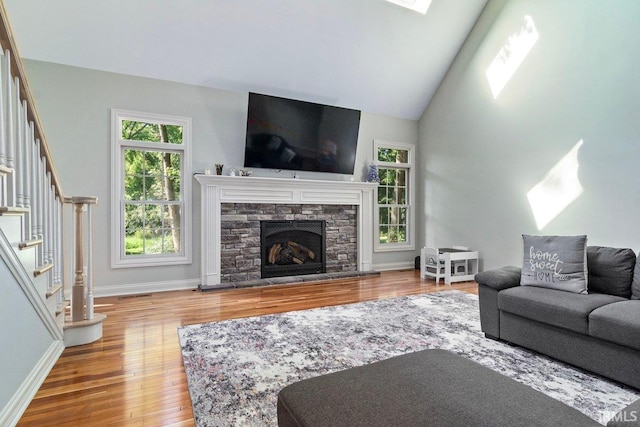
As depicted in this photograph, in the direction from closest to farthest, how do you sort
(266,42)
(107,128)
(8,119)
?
(8,119) → (107,128) → (266,42)

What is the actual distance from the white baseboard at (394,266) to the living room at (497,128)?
2.72 feet

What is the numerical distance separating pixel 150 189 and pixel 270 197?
1.61 m

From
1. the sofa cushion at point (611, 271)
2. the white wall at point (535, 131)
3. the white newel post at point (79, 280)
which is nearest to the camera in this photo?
the sofa cushion at point (611, 271)

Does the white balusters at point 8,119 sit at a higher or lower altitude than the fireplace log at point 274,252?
higher

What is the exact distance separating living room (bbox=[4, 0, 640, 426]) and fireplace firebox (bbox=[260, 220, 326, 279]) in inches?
38.3

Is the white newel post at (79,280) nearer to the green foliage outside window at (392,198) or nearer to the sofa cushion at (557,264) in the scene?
the sofa cushion at (557,264)

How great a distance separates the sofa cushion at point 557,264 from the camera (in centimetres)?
253

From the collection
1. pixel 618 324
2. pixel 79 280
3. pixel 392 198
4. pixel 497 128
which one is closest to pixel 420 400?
pixel 618 324

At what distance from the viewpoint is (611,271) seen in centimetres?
254

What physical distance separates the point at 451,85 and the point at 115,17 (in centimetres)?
483

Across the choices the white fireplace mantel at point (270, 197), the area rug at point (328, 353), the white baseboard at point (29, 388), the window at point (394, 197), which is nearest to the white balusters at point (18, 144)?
the white baseboard at point (29, 388)

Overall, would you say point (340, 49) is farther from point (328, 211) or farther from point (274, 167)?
point (328, 211)

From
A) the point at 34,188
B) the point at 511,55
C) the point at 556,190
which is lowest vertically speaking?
the point at 34,188

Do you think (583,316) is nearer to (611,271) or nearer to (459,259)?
(611,271)
